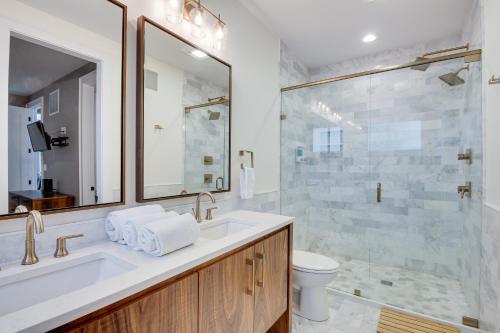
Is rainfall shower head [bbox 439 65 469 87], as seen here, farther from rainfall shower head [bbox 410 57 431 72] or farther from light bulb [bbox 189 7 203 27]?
light bulb [bbox 189 7 203 27]

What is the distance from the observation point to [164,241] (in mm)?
1009

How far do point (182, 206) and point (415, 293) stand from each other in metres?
2.29

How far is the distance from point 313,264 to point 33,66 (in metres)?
2.11

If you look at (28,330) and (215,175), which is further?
(215,175)

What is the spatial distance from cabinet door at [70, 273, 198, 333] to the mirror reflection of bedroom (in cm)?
60

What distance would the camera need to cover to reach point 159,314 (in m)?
0.84

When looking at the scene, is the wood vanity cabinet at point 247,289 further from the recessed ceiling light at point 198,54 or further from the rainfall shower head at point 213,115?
the recessed ceiling light at point 198,54

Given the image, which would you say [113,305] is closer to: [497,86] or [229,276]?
[229,276]

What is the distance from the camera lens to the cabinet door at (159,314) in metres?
0.72

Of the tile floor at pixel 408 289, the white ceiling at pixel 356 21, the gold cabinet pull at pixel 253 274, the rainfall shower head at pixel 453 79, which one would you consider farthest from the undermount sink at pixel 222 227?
the rainfall shower head at pixel 453 79

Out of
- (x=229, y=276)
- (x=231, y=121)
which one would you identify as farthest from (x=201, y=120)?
(x=229, y=276)

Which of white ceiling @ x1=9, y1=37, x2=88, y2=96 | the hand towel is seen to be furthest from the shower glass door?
white ceiling @ x1=9, y1=37, x2=88, y2=96

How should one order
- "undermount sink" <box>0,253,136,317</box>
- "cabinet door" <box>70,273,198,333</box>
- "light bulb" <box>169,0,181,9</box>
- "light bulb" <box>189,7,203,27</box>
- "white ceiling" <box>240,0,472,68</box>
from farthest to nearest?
"white ceiling" <box>240,0,472,68</box>, "light bulb" <box>189,7,203,27</box>, "light bulb" <box>169,0,181,9</box>, "undermount sink" <box>0,253,136,317</box>, "cabinet door" <box>70,273,198,333</box>

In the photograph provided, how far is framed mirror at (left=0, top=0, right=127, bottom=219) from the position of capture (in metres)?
0.96
